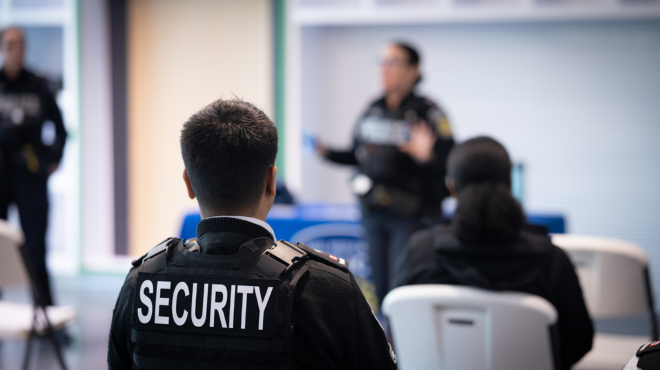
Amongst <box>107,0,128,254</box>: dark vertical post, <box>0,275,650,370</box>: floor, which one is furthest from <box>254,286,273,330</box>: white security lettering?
<box>107,0,128,254</box>: dark vertical post

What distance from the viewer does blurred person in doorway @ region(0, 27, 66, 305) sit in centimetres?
369

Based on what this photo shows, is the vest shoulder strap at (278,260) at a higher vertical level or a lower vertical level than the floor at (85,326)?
higher

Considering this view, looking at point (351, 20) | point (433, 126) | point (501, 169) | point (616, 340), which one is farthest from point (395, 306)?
point (351, 20)

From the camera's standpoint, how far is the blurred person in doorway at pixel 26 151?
369 centimetres

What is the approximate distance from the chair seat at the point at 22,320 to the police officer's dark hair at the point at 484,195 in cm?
170

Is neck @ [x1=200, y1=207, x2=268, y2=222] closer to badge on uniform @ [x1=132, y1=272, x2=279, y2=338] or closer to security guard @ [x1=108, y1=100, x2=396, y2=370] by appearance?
security guard @ [x1=108, y1=100, x2=396, y2=370]

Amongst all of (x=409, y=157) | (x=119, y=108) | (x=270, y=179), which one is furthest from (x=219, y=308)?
(x=119, y=108)

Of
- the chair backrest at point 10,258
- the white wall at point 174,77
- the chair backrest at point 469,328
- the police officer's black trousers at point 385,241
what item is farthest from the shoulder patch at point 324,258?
the white wall at point 174,77

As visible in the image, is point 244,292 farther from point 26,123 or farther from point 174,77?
point 174,77

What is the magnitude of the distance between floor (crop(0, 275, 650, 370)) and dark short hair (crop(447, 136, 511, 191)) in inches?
93.6

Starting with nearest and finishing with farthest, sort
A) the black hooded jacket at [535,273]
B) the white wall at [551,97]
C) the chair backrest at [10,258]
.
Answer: the black hooded jacket at [535,273], the chair backrest at [10,258], the white wall at [551,97]

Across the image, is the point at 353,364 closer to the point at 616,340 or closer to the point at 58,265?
the point at 616,340

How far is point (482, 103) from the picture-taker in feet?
17.1

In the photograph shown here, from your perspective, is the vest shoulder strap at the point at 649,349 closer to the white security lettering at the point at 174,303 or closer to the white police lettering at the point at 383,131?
the white security lettering at the point at 174,303
